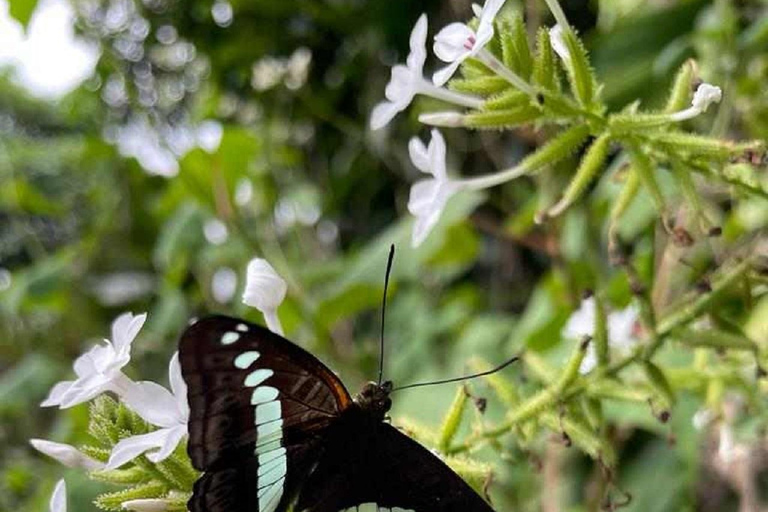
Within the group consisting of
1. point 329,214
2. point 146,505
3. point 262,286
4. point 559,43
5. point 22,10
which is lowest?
point 146,505

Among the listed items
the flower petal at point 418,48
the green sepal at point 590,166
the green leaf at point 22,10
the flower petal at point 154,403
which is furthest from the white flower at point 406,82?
the green leaf at point 22,10

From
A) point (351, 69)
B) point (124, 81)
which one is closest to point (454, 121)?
point (124, 81)

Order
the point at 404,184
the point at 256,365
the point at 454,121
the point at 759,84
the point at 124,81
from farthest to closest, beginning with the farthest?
the point at 404,184
the point at 124,81
the point at 759,84
the point at 454,121
the point at 256,365

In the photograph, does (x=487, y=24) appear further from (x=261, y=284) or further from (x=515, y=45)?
(x=261, y=284)

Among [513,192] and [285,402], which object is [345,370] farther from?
[285,402]

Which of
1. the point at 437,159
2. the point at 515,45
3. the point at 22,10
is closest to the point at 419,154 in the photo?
the point at 437,159

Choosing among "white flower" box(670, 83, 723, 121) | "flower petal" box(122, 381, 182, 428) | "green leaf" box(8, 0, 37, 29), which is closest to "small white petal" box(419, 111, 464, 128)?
"white flower" box(670, 83, 723, 121)

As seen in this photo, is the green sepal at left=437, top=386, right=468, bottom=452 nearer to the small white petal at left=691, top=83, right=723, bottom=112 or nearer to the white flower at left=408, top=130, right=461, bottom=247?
the white flower at left=408, top=130, right=461, bottom=247

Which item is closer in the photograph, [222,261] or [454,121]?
[454,121]
